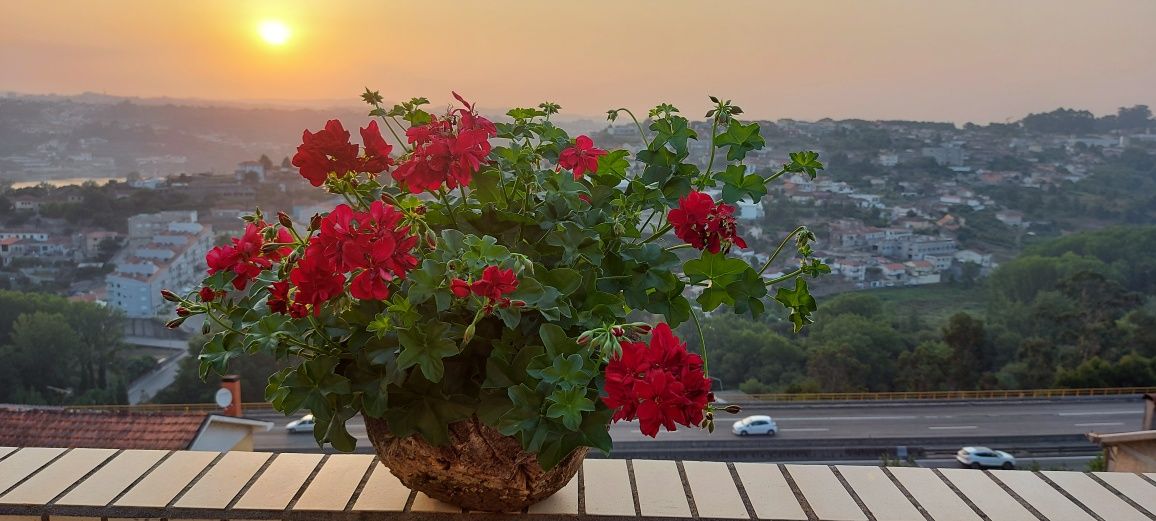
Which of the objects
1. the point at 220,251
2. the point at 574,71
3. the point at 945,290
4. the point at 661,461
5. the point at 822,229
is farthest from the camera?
the point at 945,290

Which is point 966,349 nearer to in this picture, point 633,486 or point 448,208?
point 633,486

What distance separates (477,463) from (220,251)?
0.36 metres

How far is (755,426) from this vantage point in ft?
12.5

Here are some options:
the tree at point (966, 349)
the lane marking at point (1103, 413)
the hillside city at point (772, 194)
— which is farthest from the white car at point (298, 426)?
the lane marking at point (1103, 413)

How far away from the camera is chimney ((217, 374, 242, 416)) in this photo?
11.7 feet

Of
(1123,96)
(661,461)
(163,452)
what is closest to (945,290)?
(1123,96)

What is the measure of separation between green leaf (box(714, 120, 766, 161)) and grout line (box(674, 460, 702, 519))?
1.42 ft

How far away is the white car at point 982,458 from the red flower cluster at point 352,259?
4069 mm

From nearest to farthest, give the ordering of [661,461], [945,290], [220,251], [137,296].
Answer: [220,251] → [661,461] → [137,296] → [945,290]

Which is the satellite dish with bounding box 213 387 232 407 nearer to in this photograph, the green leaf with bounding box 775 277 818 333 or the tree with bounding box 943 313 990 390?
the green leaf with bounding box 775 277 818 333

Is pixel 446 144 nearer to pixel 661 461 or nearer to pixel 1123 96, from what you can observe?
pixel 661 461

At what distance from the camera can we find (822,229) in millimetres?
3875

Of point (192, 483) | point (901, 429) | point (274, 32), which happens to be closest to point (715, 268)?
point (192, 483)

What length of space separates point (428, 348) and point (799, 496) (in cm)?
58
